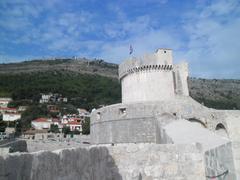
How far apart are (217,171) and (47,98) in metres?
67.0

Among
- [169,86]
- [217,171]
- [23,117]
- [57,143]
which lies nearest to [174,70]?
[169,86]

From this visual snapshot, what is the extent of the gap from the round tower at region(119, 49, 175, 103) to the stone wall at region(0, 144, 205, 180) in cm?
1301

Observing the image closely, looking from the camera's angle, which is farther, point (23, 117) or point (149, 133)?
point (23, 117)

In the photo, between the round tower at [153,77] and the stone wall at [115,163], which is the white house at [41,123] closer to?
the round tower at [153,77]

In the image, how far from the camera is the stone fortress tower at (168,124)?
15.8 feet

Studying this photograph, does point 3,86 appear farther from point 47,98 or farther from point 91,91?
point 91,91

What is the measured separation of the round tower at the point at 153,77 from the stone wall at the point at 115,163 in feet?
42.7

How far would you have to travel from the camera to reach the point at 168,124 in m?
9.94

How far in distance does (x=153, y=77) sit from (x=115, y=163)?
14.0 metres

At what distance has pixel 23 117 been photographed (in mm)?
56625

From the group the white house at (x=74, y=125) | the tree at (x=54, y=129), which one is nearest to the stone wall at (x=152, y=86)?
the tree at (x=54, y=129)

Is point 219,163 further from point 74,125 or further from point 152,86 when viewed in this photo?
point 74,125

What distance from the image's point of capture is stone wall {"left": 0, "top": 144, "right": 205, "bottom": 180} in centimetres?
306

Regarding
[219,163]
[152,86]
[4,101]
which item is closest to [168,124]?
[219,163]
